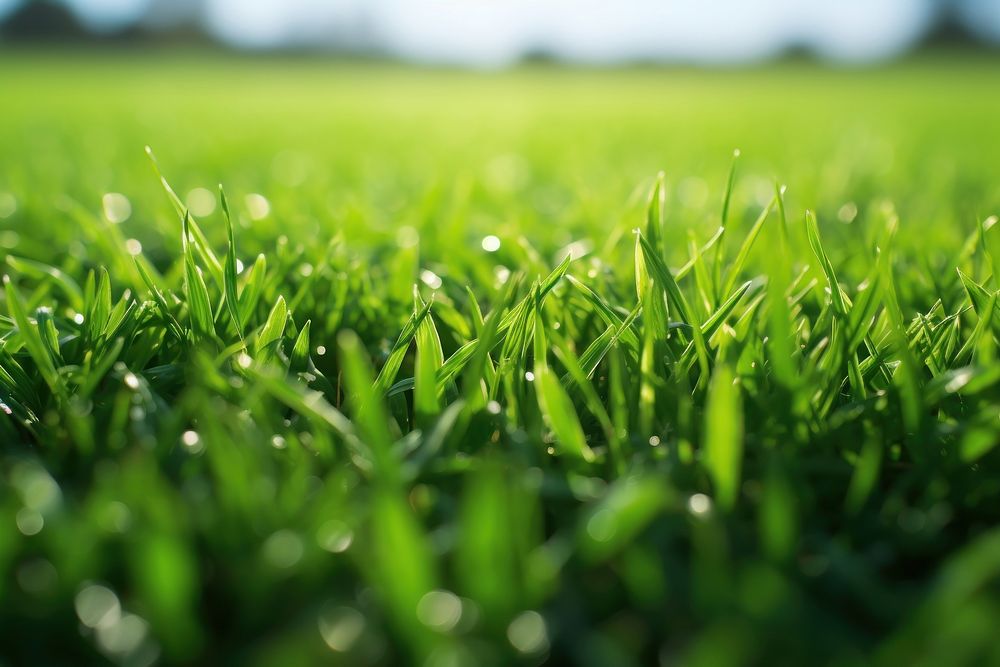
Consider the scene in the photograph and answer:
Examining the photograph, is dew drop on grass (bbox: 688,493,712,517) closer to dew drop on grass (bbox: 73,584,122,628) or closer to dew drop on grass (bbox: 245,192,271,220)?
dew drop on grass (bbox: 73,584,122,628)

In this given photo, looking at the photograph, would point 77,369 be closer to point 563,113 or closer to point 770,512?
point 770,512

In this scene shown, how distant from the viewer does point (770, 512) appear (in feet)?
1.55

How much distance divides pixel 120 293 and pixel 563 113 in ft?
19.2

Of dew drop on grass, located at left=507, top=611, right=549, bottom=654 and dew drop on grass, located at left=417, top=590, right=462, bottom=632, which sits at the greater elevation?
dew drop on grass, located at left=417, top=590, right=462, bottom=632

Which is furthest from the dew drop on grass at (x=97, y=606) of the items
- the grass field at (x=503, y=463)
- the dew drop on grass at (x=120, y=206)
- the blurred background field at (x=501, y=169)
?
the dew drop on grass at (x=120, y=206)

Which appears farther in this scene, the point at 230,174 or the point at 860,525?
the point at 230,174

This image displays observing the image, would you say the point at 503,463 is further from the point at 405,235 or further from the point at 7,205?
the point at 7,205

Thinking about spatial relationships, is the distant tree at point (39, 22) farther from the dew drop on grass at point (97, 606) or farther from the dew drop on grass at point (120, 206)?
the dew drop on grass at point (97, 606)

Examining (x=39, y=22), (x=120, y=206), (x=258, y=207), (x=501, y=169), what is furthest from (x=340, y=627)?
(x=39, y=22)

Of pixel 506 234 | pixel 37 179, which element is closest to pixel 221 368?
pixel 506 234

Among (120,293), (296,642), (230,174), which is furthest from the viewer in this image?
(230,174)

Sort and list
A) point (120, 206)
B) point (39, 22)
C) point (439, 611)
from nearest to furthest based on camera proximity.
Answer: point (439, 611), point (120, 206), point (39, 22)

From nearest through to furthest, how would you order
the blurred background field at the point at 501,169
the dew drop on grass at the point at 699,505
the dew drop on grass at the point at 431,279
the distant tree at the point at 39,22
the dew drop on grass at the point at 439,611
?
the dew drop on grass at the point at 439,611, the dew drop on grass at the point at 699,505, the dew drop on grass at the point at 431,279, the blurred background field at the point at 501,169, the distant tree at the point at 39,22

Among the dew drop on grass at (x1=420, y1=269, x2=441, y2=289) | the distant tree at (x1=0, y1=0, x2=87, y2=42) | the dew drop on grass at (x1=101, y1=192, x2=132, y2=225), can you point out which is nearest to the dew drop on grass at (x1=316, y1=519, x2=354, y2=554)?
the dew drop on grass at (x1=420, y1=269, x2=441, y2=289)
